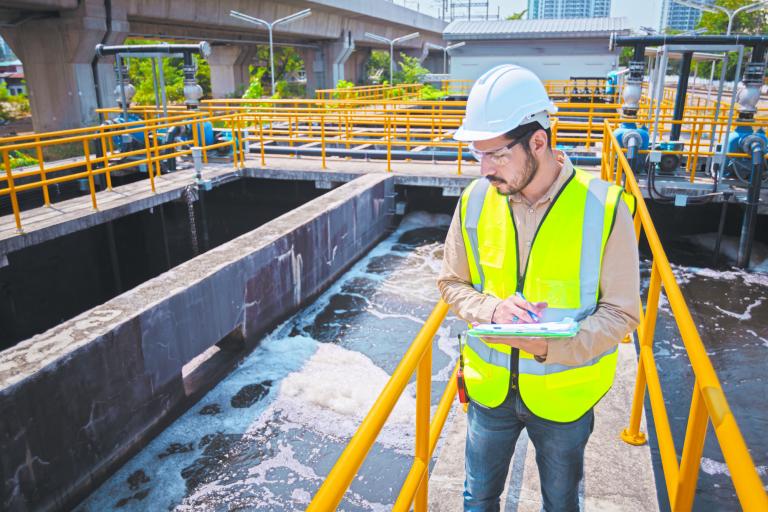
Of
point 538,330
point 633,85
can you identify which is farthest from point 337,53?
point 538,330

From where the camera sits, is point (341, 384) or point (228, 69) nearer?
point (341, 384)

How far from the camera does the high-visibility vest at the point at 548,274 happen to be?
1732 millimetres

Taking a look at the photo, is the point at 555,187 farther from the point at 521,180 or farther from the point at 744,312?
the point at 744,312

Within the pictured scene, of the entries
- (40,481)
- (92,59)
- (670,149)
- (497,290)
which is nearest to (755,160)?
(670,149)

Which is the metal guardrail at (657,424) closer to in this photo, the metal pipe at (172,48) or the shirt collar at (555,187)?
the shirt collar at (555,187)

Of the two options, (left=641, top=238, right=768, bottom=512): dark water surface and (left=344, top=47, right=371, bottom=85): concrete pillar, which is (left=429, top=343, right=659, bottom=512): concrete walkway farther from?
(left=344, top=47, right=371, bottom=85): concrete pillar

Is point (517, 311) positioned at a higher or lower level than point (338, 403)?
higher

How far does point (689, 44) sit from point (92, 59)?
16.2 meters

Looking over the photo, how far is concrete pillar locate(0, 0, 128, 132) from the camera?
17.2 meters

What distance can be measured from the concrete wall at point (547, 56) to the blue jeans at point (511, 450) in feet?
89.4

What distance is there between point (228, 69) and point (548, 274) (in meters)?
36.9

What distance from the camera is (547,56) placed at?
27.8m

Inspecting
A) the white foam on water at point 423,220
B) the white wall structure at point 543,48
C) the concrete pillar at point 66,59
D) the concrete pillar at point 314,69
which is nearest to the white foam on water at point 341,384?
the white foam on water at point 423,220

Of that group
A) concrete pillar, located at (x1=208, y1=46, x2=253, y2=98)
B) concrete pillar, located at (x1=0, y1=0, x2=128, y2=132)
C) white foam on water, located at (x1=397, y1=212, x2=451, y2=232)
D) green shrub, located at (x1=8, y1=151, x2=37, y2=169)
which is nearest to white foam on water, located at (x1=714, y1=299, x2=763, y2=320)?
white foam on water, located at (x1=397, y1=212, x2=451, y2=232)
